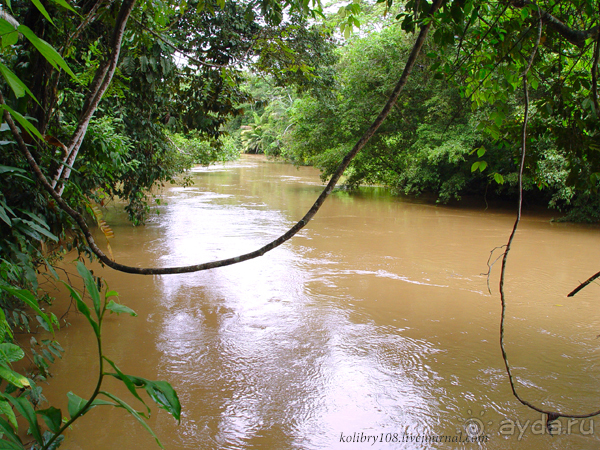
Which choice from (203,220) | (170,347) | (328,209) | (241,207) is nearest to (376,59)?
(328,209)

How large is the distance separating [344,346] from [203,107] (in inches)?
139

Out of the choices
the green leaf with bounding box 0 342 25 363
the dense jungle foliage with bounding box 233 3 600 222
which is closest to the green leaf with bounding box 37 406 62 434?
the green leaf with bounding box 0 342 25 363

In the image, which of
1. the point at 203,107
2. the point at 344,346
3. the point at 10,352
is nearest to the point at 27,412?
the point at 10,352

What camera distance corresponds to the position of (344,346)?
3.99 meters

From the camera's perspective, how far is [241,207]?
37.7 feet

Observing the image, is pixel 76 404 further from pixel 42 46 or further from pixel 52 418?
pixel 42 46

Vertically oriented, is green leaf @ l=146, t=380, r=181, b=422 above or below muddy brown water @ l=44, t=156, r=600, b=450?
above

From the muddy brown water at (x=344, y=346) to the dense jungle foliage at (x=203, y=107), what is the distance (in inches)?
17.9

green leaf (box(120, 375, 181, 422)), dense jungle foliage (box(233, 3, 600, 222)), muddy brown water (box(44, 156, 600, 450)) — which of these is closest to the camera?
green leaf (box(120, 375, 181, 422))

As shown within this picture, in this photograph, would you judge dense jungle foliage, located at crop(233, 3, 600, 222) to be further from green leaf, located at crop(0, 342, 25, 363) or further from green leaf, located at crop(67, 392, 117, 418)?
green leaf, located at crop(67, 392, 117, 418)

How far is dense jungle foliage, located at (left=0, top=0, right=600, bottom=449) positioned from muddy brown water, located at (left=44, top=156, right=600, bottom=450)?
0.45 meters

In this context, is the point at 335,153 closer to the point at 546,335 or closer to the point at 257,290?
the point at 257,290

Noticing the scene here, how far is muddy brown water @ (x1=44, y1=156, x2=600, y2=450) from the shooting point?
2.87 meters

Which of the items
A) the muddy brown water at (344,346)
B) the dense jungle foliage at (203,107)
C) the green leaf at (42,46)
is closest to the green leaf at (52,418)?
the dense jungle foliage at (203,107)
